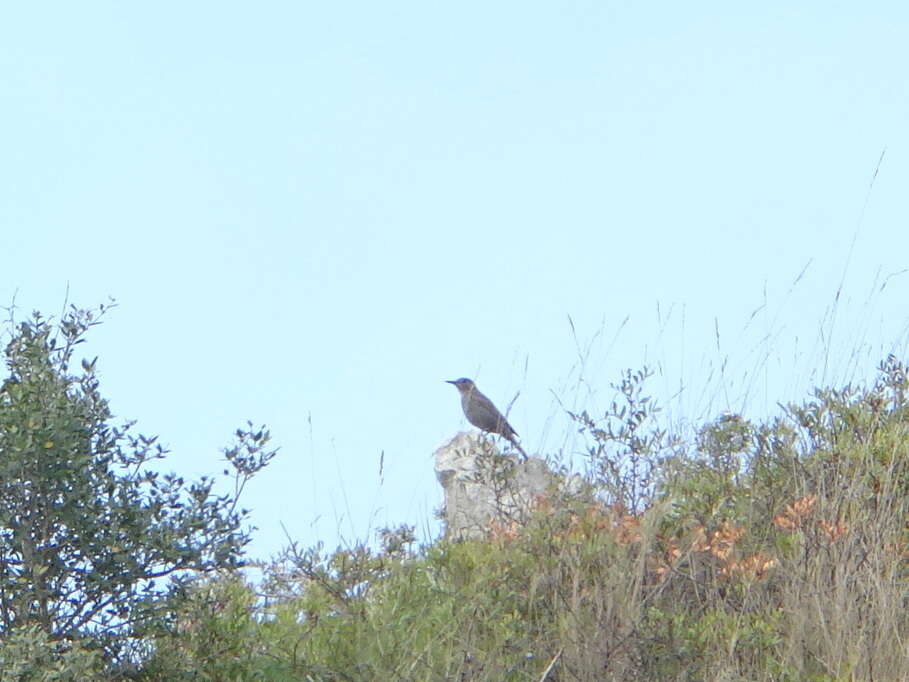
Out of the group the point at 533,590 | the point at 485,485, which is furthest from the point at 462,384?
the point at 533,590

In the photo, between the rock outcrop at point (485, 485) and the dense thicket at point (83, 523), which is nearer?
the dense thicket at point (83, 523)

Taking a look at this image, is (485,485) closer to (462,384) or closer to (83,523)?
(83,523)

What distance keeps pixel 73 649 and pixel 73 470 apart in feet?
1.80

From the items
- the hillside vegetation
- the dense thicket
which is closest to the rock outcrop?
the hillside vegetation

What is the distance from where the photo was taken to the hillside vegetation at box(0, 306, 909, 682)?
4238 millimetres

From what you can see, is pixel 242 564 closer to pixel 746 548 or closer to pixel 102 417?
pixel 102 417

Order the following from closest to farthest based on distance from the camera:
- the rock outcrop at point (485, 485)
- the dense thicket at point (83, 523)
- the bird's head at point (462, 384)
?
the dense thicket at point (83, 523), the rock outcrop at point (485, 485), the bird's head at point (462, 384)

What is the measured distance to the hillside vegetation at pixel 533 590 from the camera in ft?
13.9

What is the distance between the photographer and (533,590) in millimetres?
4645

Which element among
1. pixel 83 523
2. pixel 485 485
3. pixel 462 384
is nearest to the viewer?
pixel 83 523

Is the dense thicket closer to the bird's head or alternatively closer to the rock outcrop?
the rock outcrop

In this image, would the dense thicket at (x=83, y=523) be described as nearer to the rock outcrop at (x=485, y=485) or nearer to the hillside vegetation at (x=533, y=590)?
the hillside vegetation at (x=533, y=590)

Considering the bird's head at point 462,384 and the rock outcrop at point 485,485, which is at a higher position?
the bird's head at point 462,384

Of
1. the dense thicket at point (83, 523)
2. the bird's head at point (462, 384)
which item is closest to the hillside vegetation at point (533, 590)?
the dense thicket at point (83, 523)
